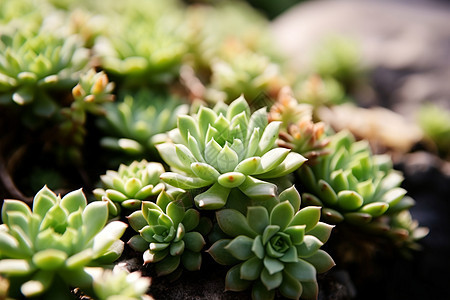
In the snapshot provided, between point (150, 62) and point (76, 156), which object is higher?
point (150, 62)

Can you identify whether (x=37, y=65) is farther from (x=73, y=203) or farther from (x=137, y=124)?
(x=73, y=203)

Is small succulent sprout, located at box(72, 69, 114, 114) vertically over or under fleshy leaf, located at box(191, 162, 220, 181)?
over

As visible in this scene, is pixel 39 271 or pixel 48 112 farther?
pixel 48 112

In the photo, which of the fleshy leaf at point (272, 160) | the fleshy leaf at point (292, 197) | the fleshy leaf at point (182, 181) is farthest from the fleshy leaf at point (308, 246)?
the fleshy leaf at point (182, 181)

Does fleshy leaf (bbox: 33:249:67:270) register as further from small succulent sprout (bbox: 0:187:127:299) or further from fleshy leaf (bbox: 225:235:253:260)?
fleshy leaf (bbox: 225:235:253:260)

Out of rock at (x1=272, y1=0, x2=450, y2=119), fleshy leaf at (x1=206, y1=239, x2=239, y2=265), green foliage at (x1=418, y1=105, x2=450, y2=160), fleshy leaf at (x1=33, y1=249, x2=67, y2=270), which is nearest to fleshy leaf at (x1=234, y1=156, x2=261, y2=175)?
fleshy leaf at (x1=206, y1=239, x2=239, y2=265)

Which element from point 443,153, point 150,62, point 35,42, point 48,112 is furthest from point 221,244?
point 443,153

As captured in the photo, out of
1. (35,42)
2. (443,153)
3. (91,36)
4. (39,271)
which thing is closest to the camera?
(39,271)

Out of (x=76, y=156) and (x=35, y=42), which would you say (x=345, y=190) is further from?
(x=35, y=42)
